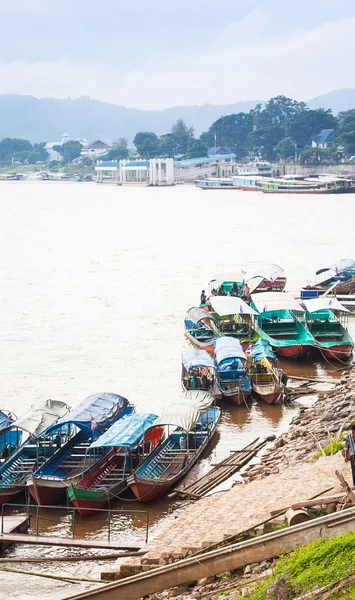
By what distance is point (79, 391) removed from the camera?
2583cm

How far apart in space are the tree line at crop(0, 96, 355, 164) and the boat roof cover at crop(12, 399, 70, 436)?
130384 millimetres

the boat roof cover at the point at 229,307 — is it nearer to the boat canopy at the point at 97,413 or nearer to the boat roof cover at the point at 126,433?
the boat canopy at the point at 97,413

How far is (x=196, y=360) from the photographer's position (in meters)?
23.5

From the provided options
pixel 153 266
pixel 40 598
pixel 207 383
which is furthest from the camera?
pixel 153 266

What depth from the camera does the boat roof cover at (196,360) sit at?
23156mm

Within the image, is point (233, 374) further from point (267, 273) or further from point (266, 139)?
point (266, 139)

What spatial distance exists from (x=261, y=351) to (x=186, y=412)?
6.80m

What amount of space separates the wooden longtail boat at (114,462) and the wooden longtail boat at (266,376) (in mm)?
5047

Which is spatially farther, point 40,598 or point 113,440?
point 113,440

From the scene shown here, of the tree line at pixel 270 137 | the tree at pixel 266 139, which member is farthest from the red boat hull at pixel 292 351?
the tree at pixel 266 139

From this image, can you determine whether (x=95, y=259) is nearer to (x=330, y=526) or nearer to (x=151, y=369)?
(x=151, y=369)

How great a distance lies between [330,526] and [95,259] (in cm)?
5112

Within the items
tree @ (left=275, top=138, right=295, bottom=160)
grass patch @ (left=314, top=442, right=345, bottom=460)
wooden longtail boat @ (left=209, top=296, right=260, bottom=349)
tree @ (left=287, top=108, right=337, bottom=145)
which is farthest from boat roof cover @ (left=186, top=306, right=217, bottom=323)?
tree @ (left=287, top=108, right=337, bottom=145)

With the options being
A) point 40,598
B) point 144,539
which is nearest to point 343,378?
point 144,539
